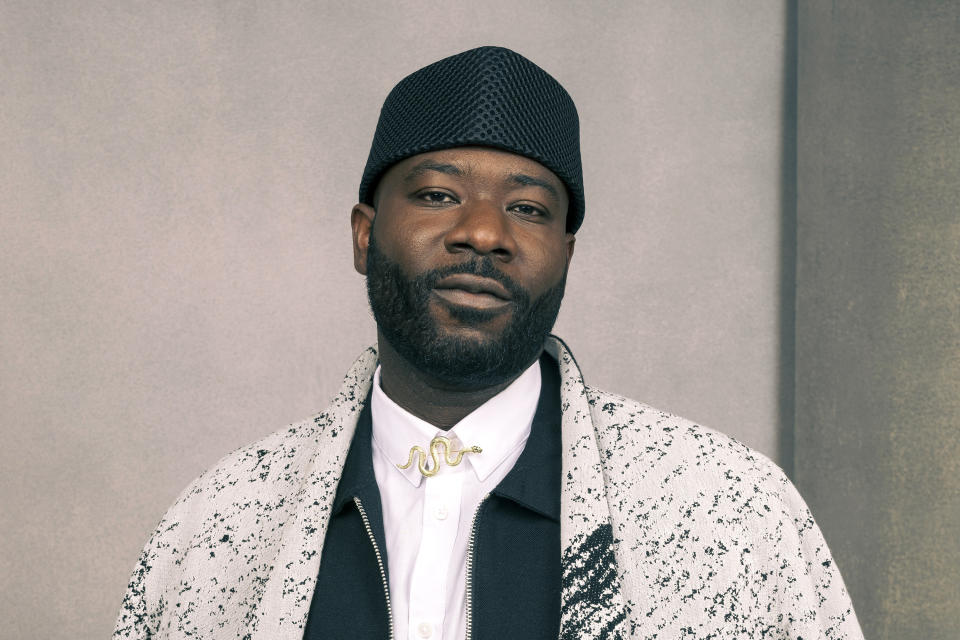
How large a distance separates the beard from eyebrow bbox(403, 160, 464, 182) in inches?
5.4

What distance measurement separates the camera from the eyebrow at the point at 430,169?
146cm

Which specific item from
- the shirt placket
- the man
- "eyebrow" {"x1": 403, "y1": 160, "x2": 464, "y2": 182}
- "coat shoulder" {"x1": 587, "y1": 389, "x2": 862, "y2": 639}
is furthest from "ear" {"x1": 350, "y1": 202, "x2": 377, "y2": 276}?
"coat shoulder" {"x1": 587, "y1": 389, "x2": 862, "y2": 639}

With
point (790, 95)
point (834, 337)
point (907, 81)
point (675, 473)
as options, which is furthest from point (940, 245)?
point (675, 473)

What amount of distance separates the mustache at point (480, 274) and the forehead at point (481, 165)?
5.9 inches

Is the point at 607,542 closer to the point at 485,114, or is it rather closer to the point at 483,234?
the point at 483,234

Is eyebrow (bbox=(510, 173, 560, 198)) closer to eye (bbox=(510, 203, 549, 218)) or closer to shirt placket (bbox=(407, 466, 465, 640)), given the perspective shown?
eye (bbox=(510, 203, 549, 218))

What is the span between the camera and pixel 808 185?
298cm

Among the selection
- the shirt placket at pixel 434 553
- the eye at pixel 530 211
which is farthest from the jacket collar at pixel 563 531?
the eye at pixel 530 211

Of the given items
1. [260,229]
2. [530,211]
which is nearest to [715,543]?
[530,211]

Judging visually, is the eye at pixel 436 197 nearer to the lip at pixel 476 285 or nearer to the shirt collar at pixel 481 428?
the lip at pixel 476 285

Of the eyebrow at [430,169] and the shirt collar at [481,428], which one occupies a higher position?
the eyebrow at [430,169]

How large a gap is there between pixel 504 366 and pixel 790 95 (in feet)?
7.00

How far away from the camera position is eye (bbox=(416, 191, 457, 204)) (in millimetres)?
1454

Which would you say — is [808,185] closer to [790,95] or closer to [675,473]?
[790,95]
